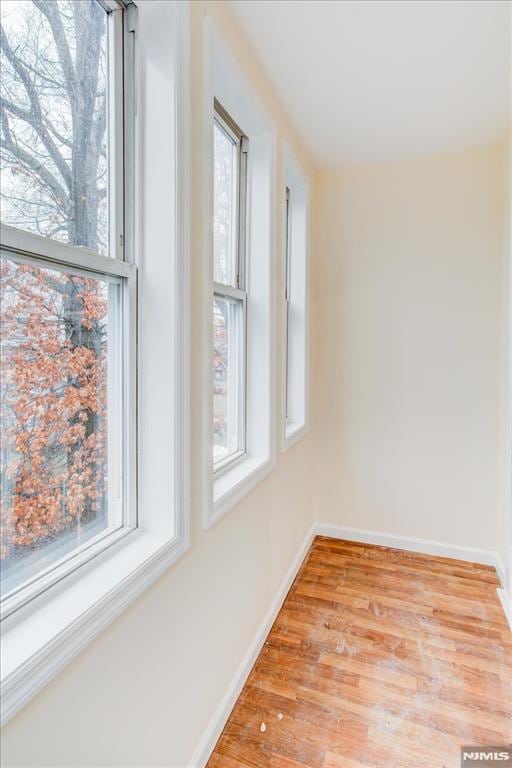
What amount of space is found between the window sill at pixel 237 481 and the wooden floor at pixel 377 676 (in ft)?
2.65

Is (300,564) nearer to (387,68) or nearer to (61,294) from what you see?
(61,294)

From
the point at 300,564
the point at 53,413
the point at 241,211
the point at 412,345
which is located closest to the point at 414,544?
the point at 300,564

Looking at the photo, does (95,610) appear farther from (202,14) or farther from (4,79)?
(202,14)

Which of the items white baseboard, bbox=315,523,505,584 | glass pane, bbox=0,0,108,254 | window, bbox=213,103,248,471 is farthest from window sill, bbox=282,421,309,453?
glass pane, bbox=0,0,108,254

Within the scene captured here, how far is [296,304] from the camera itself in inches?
109

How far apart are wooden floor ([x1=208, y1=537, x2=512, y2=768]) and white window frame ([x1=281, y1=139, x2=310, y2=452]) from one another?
103 cm

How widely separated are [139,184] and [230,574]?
1416mm

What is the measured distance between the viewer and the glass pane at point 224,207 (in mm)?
1821

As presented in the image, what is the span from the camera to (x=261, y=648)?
6.20 ft

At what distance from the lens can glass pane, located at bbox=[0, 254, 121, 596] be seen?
2.82 ft

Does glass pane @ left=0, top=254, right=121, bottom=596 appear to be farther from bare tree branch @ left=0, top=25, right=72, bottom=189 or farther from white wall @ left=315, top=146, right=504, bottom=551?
white wall @ left=315, top=146, right=504, bottom=551

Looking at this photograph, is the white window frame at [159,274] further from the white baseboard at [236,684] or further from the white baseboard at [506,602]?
the white baseboard at [506,602]

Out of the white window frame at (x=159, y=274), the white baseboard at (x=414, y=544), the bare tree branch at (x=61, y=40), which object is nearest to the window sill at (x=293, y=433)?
the white baseboard at (x=414, y=544)

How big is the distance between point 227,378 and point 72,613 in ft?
4.03
